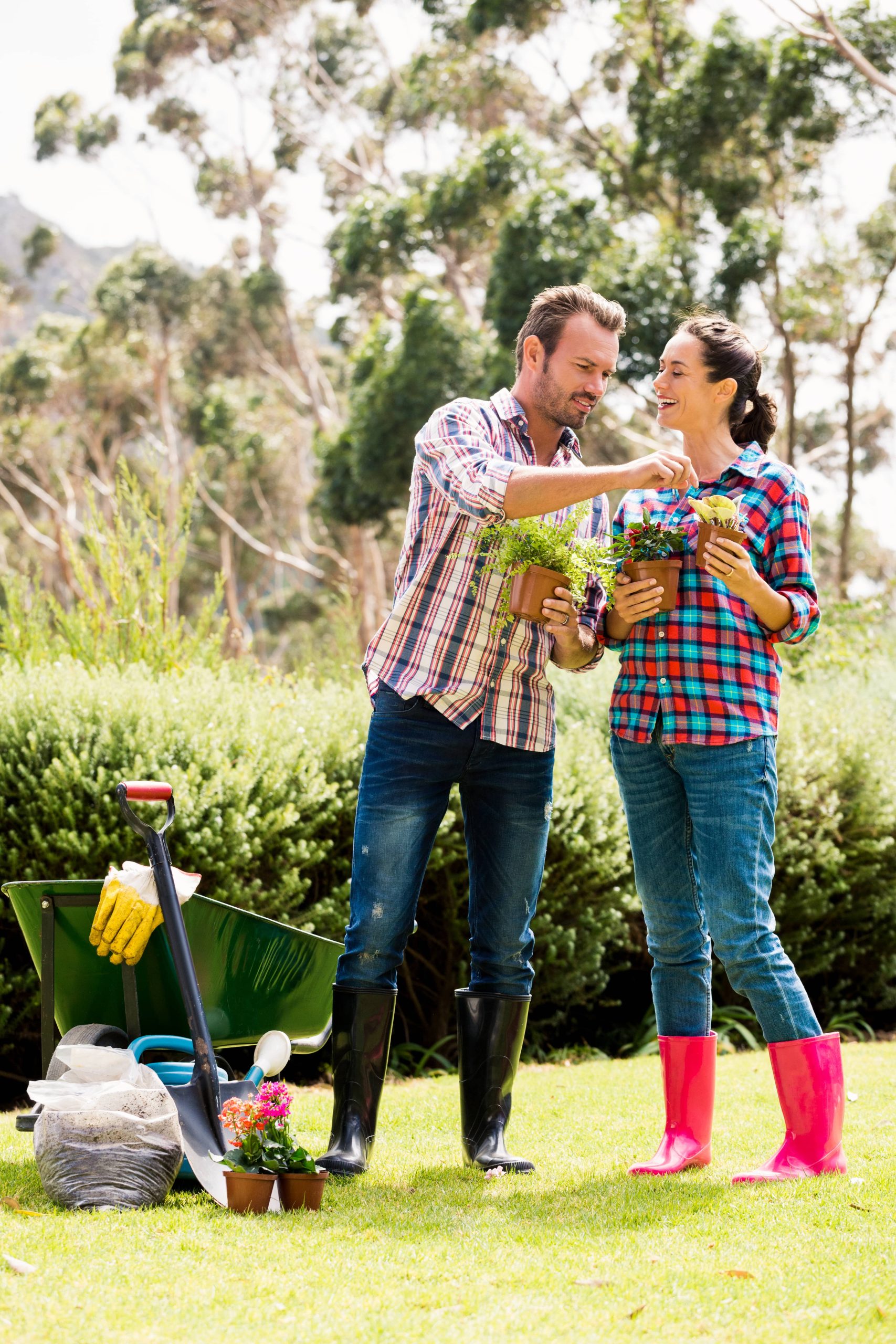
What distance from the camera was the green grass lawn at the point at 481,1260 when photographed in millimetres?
2047

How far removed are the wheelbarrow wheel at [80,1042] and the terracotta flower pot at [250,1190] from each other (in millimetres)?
466

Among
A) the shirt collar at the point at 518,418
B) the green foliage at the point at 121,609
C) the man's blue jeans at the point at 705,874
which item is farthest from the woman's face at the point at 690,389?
the green foliage at the point at 121,609

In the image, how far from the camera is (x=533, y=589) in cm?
306

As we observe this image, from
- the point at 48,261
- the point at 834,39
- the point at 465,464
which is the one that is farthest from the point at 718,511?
the point at 48,261

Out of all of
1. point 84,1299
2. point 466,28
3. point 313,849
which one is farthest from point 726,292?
point 84,1299

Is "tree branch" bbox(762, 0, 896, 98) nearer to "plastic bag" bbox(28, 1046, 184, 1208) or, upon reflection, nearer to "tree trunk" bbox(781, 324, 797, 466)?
"tree trunk" bbox(781, 324, 797, 466)

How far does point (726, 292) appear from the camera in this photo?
15.8 meters

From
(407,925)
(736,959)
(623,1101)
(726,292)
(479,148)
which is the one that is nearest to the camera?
(736,959)

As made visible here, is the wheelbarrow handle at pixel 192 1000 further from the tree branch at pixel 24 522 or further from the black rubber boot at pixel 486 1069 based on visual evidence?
the tree branch at pixel 24 522

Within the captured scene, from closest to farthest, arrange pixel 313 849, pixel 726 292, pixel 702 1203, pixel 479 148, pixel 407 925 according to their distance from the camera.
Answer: pixel 702 1203
pixel 407 925
pixel 313 849
pixel 726 292
pixel 479 148

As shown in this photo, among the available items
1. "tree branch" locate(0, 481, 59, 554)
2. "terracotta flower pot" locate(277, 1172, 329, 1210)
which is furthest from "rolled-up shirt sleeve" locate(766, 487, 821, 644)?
"tree branch" locate(0, 481, 59, 554)

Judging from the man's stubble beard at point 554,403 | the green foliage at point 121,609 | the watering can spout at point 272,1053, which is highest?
the man's stubble beard at point 554,403

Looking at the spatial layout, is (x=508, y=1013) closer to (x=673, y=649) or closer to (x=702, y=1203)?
(x=702, y=1203)

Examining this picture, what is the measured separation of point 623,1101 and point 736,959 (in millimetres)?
1581
